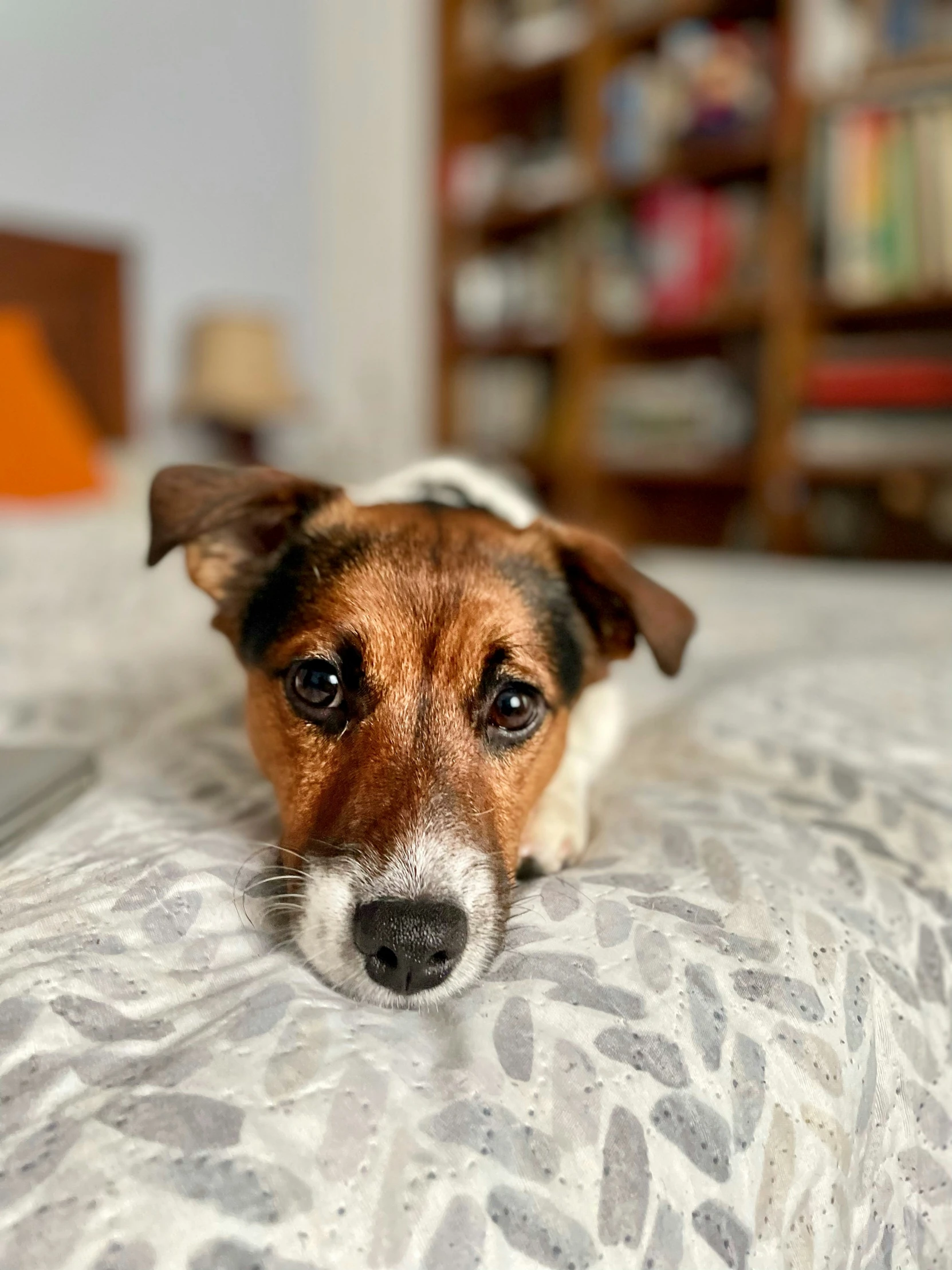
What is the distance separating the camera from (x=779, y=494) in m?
4.34

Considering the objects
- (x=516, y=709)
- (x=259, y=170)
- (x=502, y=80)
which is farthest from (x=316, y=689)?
(x=259, y=170)

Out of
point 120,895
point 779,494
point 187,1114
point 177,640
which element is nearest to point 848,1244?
point 187,1114

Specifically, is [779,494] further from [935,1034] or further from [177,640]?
[935,1034]

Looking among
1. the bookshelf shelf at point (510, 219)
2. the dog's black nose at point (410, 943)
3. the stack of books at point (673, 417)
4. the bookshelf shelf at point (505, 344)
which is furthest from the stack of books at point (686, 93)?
the dog's black nose at point (410, 943)

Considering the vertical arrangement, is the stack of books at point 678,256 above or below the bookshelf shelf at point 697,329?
above

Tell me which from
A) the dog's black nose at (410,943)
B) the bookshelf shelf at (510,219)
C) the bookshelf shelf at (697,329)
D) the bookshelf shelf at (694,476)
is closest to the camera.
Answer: the dog's black nose at (410,943)

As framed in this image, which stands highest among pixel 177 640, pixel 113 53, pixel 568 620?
pixel 113 53

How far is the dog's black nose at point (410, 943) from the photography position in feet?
2.91

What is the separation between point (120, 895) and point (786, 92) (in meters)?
4.37

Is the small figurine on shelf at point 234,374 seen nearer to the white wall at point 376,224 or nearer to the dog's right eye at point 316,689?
Result: the white wall at point 376,224

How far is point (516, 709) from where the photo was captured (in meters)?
1.25

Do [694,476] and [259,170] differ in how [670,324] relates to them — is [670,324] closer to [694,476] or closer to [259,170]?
[694,476]

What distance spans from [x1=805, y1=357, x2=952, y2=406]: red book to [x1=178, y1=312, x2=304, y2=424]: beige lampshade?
278 cm

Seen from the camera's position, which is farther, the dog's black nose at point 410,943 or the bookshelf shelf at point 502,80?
the bookshelf shelf at point 502,80
